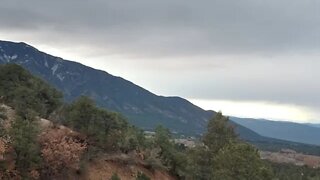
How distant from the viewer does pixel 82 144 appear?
58.9 meters

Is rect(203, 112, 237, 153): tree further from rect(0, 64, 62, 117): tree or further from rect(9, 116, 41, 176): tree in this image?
rect(0, 64, 62, 117): tree

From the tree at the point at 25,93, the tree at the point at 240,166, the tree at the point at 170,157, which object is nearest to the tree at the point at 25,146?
the tree at the point at 25,93

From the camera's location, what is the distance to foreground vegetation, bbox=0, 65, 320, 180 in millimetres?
46719

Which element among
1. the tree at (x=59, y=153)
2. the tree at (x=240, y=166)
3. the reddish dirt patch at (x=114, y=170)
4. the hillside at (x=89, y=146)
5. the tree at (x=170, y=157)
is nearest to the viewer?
the hillside at (x=89, y=146)

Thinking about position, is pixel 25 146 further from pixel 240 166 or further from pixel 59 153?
pixel 240 166

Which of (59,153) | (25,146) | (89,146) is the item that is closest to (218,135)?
(89,146)

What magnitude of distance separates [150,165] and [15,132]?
82.0ft

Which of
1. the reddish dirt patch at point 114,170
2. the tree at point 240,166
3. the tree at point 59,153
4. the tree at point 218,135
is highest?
the tree at point 218,135

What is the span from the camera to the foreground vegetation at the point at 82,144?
46.7 metres

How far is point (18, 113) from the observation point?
193ft

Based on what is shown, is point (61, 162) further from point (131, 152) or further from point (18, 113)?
point (131, 152)

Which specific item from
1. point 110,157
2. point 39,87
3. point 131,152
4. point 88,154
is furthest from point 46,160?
point 39,87

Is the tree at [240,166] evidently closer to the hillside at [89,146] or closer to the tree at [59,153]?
the hillside at [89,146]

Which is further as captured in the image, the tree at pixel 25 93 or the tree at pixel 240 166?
the tree at pixel 25 93
